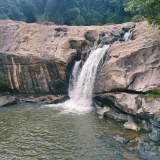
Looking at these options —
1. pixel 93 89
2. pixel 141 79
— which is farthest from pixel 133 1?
pixel 93 89

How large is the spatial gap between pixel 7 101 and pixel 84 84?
7288 mm

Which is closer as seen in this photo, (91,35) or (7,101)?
(7,101)

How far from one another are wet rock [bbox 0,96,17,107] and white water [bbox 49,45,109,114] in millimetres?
3932

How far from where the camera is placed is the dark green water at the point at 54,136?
40.1ft

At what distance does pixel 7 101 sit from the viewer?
70.0 feet

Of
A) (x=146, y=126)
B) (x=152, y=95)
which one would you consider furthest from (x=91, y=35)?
(x=146, y=126)

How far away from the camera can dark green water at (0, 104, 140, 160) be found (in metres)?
12.2

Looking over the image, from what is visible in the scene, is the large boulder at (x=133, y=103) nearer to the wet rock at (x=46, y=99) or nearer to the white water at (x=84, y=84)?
the white water at (x=84, y=84)

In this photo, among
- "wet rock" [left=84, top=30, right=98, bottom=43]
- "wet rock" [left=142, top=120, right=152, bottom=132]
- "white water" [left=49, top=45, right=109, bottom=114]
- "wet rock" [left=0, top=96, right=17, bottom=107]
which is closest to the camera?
"wet rock" [left=142, top=120, right=152, bottom=132]

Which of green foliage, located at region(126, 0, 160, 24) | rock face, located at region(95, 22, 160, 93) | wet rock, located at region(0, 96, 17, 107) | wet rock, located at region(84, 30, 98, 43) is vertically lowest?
wet rock, located at region(0, 96, 17, 107)

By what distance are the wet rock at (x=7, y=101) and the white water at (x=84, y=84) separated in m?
3.93

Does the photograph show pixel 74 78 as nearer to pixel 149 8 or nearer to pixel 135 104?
pixel 135 104

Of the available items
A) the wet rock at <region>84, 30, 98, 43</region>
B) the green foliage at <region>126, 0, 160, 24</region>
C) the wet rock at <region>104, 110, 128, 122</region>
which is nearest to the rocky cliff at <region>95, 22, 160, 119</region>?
the wet rock at <region>104, 110, 128, 122</region>

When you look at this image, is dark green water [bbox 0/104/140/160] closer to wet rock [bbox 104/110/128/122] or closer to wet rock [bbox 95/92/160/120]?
wet rock [bbox 104/110/128/122]
